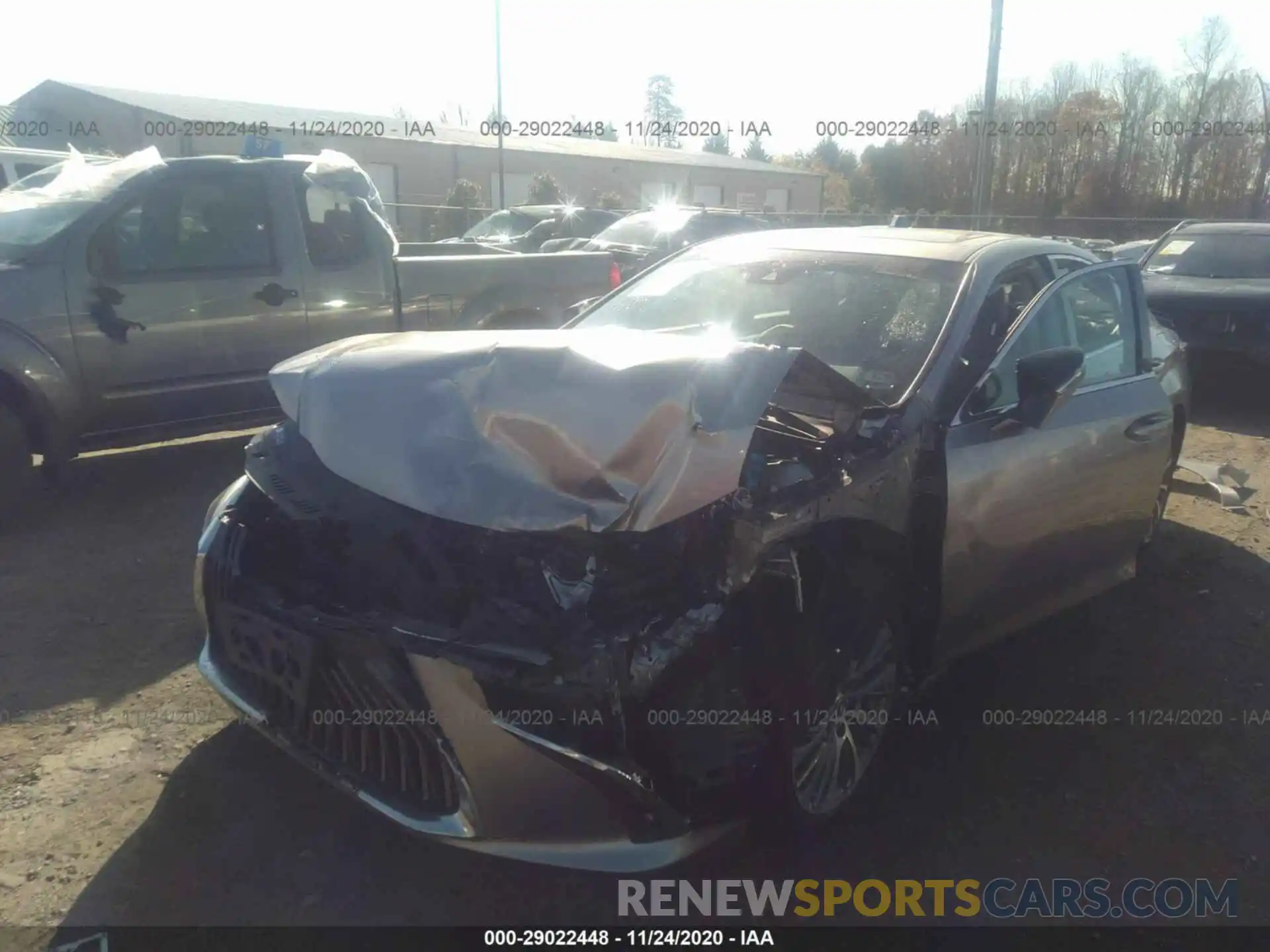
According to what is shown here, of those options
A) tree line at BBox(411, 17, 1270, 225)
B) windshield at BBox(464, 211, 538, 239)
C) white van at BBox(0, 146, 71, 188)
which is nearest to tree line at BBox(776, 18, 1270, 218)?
tree line at BBox(411, 17, 1270, 225)

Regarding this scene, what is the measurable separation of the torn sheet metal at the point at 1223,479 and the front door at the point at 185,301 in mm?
5817

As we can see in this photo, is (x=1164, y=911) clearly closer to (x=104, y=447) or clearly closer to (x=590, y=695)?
(x=590, y=695)

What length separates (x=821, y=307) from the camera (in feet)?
13.3

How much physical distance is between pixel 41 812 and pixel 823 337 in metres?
3.05

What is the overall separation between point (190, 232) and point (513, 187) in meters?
30.4

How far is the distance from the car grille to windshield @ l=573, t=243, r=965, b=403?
190 centimetres

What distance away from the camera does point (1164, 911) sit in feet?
9.81

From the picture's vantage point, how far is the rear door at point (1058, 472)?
3.58 metres

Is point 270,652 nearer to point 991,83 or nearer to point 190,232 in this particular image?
point 190,232

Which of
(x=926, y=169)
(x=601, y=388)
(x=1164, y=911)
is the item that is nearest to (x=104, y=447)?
(x=601, y=388)

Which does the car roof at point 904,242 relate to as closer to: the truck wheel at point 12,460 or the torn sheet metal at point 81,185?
the torn sheet metal at point 81,185

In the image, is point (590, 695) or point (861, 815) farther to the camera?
point (861, 815)

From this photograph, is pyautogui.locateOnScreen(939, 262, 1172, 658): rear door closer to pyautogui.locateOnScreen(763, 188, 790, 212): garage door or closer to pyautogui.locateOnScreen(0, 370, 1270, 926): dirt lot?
pyautogui.locateOnScreen(0, 370, 1270, 926): dirt lot

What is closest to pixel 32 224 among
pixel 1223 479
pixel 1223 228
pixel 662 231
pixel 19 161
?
pixel 1223 479
